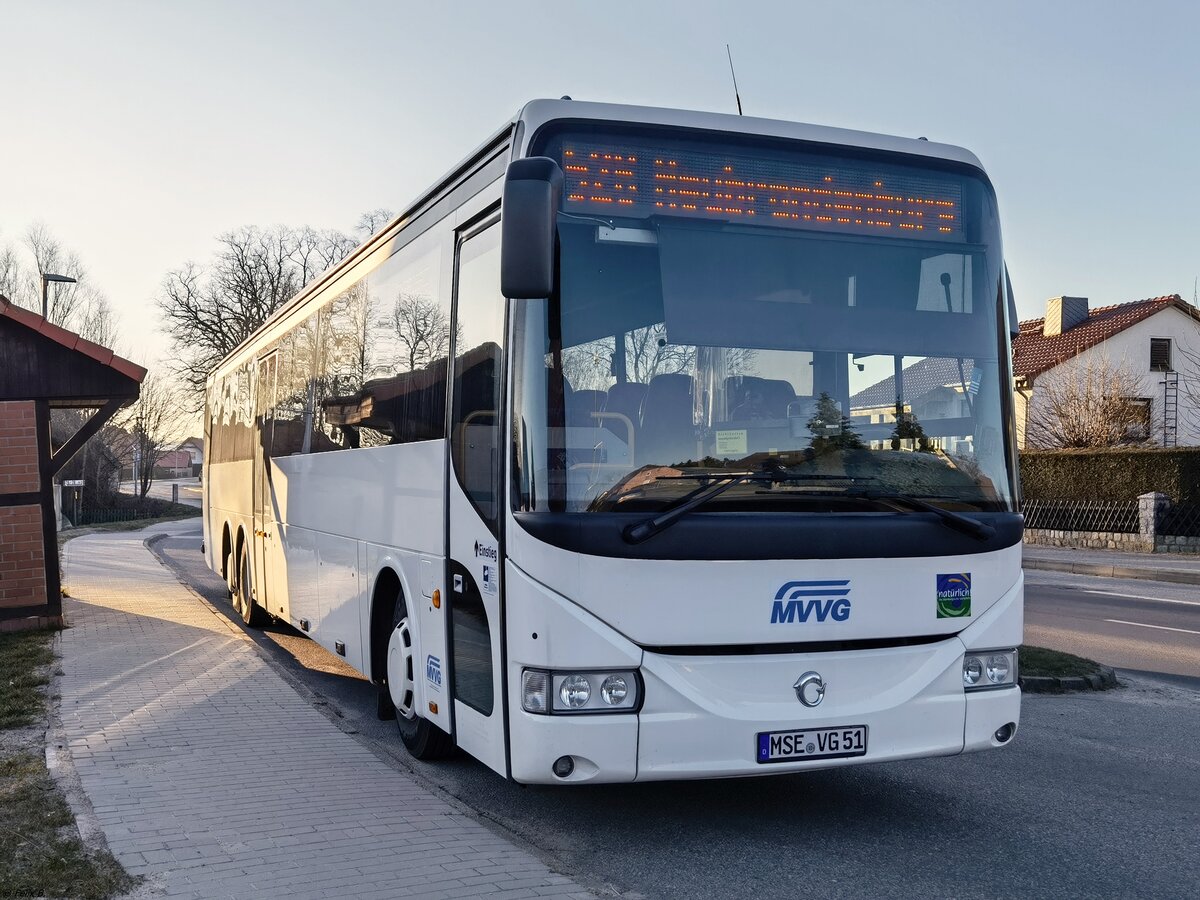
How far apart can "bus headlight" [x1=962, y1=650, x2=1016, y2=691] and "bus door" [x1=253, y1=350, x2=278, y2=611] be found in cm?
804

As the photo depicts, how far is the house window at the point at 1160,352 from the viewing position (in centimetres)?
4978

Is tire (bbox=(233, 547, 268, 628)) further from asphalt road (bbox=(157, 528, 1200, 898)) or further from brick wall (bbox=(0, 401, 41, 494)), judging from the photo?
asphalt road (bbox=(157, 528, 1200, 898))

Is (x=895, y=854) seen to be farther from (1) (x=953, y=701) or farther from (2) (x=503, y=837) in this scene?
(2) (x=503, y=837)

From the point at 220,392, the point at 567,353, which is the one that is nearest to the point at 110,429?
the point at 220,392

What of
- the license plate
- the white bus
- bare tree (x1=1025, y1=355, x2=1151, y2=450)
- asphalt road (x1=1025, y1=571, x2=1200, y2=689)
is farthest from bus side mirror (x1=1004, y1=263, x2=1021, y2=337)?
bare tree (x1=1025, y1=355, x2=1151, y2=450)

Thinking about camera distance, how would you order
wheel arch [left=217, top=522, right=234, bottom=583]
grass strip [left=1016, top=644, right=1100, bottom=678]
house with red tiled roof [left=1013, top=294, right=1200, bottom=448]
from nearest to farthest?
grass strip [left=1016, top=644, right=1100, bottom=678], wheel arch [left=217, top=522, right=234, bottom=583], house with red tiled roof [left=1013, top=294, right=1200, bottom=448]

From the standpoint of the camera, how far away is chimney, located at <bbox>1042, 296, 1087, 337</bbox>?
176ft

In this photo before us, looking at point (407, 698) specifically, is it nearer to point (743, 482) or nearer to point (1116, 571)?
point (743, 482)

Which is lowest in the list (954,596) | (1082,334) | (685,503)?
(954,596)

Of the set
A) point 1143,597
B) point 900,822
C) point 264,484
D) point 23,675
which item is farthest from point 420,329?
point 1143,597

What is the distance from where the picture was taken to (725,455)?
5.27 meters

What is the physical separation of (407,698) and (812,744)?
2897 millimetres

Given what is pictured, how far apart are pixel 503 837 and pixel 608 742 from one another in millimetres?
976

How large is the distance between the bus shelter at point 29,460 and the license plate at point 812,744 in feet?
36.1
